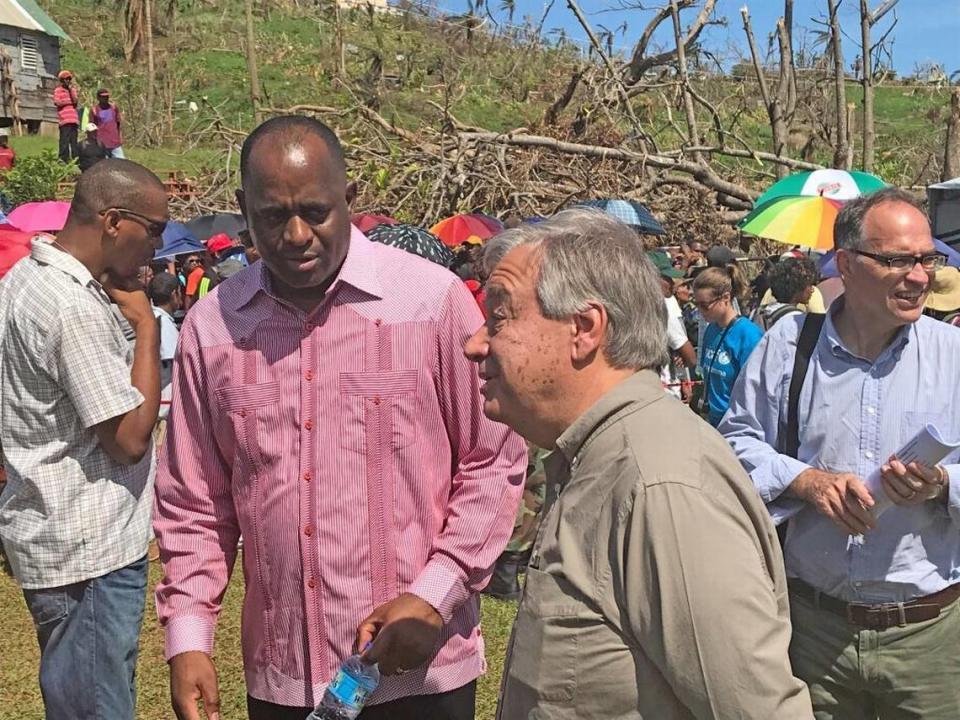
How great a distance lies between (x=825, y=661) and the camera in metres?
2.73

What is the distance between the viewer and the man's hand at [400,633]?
2037 millimetres

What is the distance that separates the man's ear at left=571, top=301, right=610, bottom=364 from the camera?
63.7 inches

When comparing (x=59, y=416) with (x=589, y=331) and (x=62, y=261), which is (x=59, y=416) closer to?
(x=62, y=261)

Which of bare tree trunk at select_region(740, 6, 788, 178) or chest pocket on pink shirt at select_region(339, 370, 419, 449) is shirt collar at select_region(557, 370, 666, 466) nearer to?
chest pocket on pink shirt at select_region(339, 370, 419, 449)

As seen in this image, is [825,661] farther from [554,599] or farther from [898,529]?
[554,599]

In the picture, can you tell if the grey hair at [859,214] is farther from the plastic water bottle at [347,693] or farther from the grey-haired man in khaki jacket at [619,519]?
the plastic water bottle at [347,693]

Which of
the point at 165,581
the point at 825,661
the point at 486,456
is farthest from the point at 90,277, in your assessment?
the point at 825,661

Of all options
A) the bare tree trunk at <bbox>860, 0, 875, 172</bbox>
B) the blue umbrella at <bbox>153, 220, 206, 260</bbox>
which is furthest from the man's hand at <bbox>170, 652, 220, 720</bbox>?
the bare tree trunk at <bbox>860, 0, 875, 172</bbox>

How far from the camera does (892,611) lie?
2646 millimetres

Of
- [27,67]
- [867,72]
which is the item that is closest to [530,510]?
[867,72]

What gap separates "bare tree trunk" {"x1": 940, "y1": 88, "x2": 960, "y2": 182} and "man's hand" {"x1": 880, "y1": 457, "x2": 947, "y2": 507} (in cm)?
1012

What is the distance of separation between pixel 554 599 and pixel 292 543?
A: 86cm

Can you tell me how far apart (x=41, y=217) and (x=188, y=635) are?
7029 millimetres

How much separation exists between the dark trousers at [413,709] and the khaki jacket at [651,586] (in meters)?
0.64
